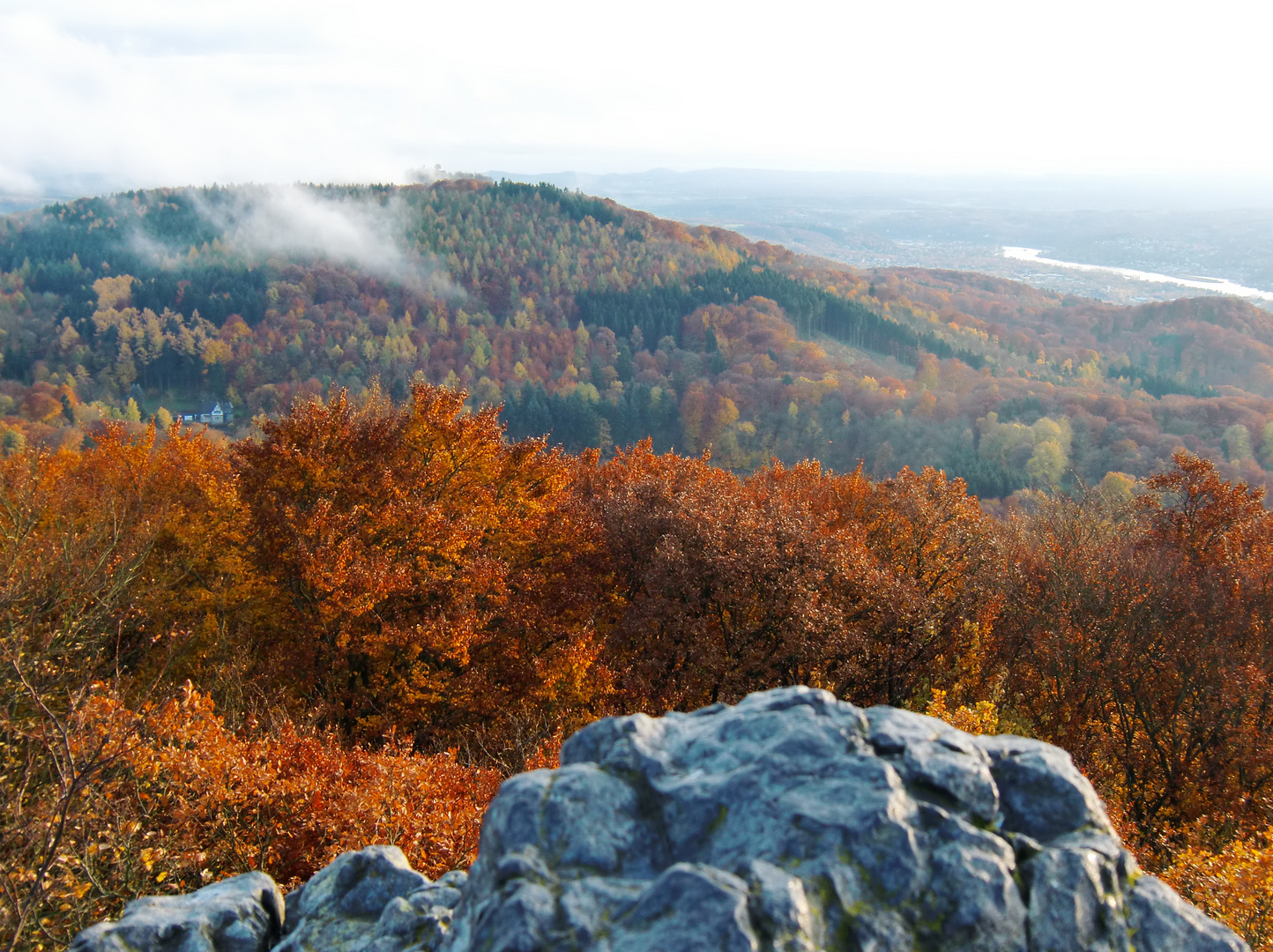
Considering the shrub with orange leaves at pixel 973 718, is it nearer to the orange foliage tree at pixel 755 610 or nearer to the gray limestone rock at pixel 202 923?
the orange foliage tree at pixel 755 610

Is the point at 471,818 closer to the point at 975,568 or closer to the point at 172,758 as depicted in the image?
the point at 172,758

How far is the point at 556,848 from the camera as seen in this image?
329 inches

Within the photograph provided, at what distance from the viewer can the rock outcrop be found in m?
7.45

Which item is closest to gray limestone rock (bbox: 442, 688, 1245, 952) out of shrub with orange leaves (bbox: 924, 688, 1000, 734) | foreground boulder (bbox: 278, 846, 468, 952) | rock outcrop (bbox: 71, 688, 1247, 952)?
rock outcrop (bbox: 71, 688, 1247, 952)

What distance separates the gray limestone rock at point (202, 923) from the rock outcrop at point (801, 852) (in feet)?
0.35

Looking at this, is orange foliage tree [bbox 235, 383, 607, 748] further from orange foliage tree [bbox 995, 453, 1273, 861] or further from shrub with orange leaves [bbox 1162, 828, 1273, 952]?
orange foliage tree [bbox 995, 453, 1273, 861]

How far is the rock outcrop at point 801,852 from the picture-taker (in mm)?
7453

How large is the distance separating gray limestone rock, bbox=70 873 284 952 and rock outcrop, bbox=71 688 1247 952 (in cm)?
11

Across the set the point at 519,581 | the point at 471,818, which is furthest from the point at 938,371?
the point at 471,818

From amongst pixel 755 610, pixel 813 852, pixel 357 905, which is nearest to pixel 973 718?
pixel 755 610

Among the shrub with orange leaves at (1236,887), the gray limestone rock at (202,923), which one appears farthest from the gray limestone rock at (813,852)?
the shrub with orange leaves at (1236,887)

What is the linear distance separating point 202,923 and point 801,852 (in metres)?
8.34

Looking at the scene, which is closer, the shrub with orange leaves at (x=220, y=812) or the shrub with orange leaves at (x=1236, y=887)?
the shrub with orange leaves at (x=1236, y=887)

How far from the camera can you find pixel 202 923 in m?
10.0
